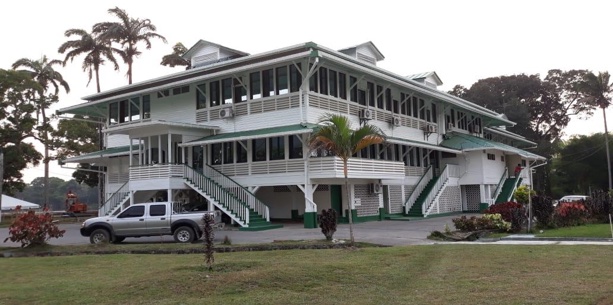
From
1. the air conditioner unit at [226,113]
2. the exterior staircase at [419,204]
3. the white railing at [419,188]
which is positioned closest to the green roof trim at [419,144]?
the white railing at [419,188]

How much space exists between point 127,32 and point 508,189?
102ft

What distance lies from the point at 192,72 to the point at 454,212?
1836 centimetres

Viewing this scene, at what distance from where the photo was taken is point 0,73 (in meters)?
40.1

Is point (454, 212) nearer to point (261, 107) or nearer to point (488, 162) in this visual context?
point (488, 162)

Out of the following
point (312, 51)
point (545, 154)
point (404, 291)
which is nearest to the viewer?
point (404, 291)

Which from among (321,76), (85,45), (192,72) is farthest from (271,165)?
(85,45)

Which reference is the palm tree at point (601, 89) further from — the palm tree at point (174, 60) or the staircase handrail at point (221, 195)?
the staircase handrail at point (221, 195)

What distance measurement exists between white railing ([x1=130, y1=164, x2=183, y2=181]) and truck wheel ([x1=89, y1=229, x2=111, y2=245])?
254 inches

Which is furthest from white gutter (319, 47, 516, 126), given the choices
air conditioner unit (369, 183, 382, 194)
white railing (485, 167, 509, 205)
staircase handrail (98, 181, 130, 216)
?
staircase handrail (98, 181, 130, 216)

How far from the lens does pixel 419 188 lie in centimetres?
3247

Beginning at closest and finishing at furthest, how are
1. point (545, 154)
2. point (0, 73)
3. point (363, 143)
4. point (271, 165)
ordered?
point (363, 143), point (271, 165), point (0, 73), point (545, 154)

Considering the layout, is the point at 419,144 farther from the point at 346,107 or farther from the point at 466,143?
the point at 466,143

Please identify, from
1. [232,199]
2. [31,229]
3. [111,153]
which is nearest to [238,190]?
[232,199]

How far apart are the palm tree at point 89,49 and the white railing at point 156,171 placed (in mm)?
20581
